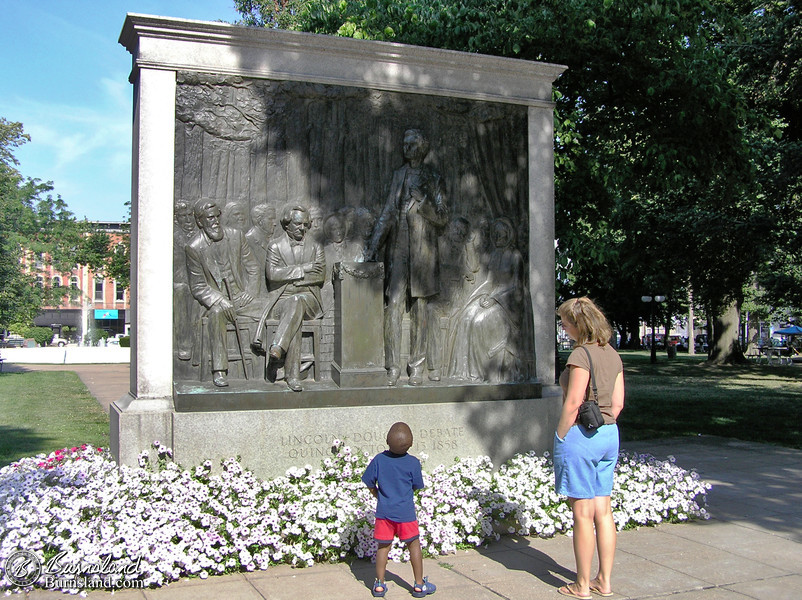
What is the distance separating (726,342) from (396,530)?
35.7 meters

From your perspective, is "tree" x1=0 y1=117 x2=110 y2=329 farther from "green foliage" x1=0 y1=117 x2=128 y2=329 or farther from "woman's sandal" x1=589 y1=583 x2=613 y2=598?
"woman's sandal" x1=589 y1=583 x2=613 y2=598

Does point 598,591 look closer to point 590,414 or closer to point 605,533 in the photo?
point 605,533

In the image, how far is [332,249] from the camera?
25.3 feet

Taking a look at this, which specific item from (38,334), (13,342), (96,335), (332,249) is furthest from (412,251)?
(38,334)

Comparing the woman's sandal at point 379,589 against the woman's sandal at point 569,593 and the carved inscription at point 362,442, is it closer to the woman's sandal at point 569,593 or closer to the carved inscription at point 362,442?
the woman's sandal at point 569,593

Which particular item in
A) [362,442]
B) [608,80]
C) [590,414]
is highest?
[608,80]

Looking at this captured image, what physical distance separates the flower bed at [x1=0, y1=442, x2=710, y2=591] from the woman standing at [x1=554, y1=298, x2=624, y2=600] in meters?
1.39

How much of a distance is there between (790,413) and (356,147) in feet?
43.8

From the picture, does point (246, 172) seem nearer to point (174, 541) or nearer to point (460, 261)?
point (460, 261)

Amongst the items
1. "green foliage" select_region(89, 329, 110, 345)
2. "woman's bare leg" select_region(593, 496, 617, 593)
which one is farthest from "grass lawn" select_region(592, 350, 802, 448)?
"green foliage" select_region(89, 329, 110, 345)

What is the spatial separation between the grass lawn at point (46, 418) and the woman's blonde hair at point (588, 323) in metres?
8.26

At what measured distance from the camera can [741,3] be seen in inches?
888

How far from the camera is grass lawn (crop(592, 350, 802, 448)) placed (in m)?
13.8

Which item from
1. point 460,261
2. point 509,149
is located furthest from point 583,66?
point 460,261
